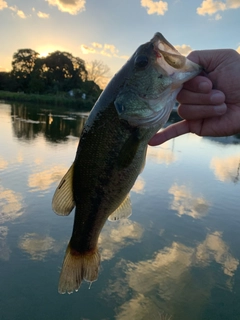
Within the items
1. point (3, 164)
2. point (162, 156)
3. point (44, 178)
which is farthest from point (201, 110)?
point (162, 156)

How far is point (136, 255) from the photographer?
18.5 feet

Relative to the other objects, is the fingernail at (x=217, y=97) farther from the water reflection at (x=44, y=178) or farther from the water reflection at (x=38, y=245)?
the water reflection at (x=44, y=178)

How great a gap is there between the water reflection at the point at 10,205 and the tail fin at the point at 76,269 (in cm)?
426

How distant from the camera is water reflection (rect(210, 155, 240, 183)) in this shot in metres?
11.6

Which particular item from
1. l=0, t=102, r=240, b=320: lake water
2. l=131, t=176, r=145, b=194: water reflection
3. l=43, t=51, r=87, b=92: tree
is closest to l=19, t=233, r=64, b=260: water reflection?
l=0, t=102, r=240, b=320: lake water

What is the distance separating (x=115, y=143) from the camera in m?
2.08

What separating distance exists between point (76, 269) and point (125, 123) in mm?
1224

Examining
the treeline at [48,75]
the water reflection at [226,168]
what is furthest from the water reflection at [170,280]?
the treeline at [48,75]

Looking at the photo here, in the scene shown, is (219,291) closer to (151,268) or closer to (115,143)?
(151,268)

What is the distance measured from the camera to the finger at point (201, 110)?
8.03 ft

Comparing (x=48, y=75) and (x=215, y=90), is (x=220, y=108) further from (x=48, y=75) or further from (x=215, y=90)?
(x=48, y=75)

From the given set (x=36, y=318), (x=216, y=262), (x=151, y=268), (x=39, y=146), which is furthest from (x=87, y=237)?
(x=39, y=146)

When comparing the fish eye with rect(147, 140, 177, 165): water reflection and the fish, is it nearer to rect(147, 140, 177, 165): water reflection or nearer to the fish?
the fish

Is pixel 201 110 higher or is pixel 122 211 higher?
pixel 201 110
